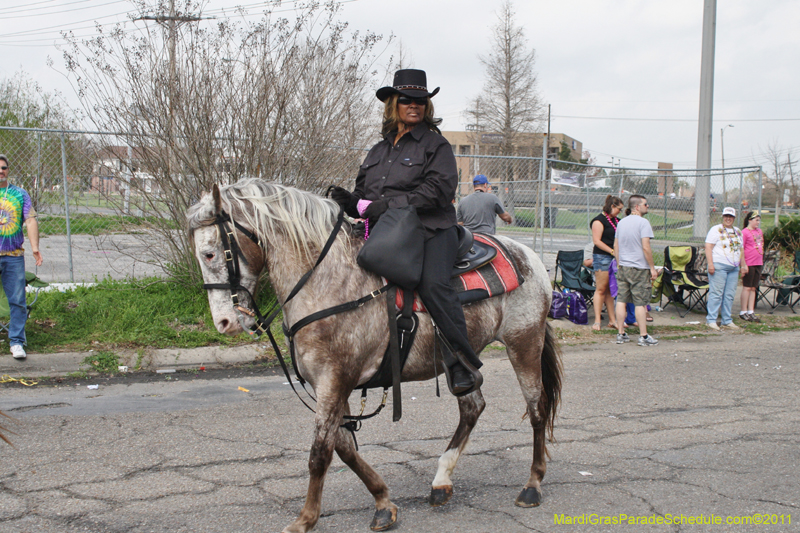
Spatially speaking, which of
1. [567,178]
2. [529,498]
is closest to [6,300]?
[529,498]

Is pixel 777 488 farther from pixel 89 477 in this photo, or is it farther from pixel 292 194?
pixel 89 477

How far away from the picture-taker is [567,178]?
1188cm

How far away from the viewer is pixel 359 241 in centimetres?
369

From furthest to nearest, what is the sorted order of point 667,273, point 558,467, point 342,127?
point 667,273 < point 342,127 < point 558,467

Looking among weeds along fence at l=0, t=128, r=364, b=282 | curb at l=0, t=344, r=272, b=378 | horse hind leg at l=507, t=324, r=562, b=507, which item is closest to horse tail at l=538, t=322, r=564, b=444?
horse hind leg at l=507, t=324, r=562, b=507

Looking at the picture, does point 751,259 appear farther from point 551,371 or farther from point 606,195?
point 551,371

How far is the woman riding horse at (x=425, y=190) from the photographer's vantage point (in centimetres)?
363

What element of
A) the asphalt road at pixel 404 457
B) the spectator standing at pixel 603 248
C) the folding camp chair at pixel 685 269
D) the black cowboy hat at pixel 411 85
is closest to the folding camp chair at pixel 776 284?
the folding camp chair at pixel 685 269

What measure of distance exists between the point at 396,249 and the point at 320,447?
1126 mm

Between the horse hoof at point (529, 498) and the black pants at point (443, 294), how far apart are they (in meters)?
0.91

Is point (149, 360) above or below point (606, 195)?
below

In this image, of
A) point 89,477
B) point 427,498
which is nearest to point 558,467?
point 427,498

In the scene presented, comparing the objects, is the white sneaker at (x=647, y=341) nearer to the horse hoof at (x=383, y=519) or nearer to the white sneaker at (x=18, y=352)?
the horse hoof at (x=383, y=519)

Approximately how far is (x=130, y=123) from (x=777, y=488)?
794 cm
